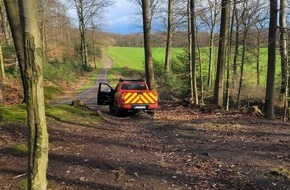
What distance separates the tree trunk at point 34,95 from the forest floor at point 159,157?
120cm

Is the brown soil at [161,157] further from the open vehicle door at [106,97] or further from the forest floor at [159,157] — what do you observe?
the open vehicle door at [106,97]

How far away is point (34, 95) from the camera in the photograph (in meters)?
3.79

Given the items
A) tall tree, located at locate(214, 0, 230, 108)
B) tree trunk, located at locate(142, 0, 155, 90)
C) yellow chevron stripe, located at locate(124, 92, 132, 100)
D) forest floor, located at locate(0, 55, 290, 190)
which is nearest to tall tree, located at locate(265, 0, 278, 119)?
forest floor, located at locate(0, 55, 290, 190)

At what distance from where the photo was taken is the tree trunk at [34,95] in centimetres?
367

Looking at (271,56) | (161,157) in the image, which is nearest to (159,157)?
(161,157)

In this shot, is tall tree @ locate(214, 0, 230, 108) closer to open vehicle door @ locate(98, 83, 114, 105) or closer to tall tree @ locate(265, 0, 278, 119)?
tall tree @ locate(265, 0, 278, 119)

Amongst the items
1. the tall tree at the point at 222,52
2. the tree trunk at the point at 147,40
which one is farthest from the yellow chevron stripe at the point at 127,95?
the tall tree at the point at 222,52

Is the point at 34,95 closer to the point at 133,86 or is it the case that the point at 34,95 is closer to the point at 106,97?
the point at 133,86

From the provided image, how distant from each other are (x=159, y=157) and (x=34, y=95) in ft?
13.5

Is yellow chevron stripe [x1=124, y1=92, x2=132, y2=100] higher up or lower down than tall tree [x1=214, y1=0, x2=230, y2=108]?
lower down

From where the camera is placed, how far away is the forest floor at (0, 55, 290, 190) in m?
5.57

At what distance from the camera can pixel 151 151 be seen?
25.7 ft

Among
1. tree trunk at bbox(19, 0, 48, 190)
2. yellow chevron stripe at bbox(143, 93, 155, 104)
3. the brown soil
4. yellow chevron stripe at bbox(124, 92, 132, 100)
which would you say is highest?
tree trunk at bbox(19, 0, 48, 190)

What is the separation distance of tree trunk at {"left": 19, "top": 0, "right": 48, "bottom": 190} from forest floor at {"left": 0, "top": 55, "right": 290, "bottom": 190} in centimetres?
120
